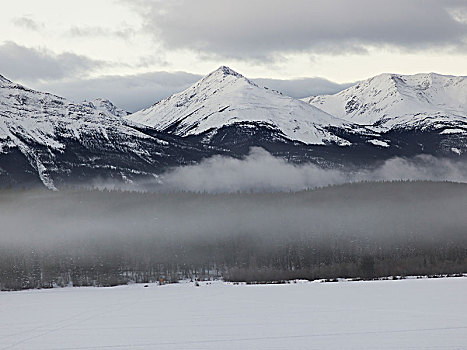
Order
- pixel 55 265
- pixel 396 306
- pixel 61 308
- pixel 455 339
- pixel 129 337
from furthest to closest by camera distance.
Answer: pixel 55 265 < pixel 61 308 < pixel 396 306 < pixel 129 337 < pixel 455 339

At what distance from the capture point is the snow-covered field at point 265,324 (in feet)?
104

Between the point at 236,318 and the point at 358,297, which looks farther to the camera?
the point at 358,297

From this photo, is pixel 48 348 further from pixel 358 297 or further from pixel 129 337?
pixel 358 297

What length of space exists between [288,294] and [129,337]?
85.9 feet

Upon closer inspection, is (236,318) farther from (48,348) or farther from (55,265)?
(55,265)

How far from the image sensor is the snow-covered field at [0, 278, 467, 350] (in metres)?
31.7

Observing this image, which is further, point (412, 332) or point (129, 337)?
point (129, 337)

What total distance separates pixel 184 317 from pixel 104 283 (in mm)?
145458

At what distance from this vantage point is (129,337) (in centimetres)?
3588

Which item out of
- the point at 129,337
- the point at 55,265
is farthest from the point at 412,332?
the point at 55,265

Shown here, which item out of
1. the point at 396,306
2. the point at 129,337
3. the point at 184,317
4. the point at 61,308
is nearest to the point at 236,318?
the point at 184,317

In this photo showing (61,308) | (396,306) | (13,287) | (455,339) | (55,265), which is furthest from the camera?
(55,265)

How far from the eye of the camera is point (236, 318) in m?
41.0

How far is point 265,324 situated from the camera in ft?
125
